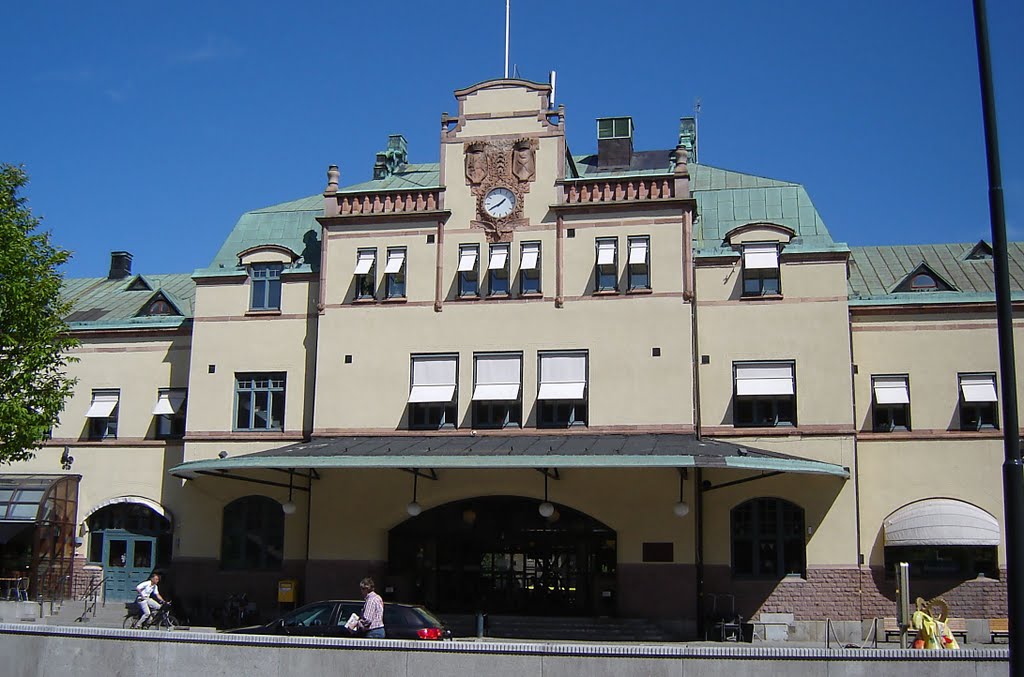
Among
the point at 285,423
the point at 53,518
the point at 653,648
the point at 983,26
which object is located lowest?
the point at 653,648

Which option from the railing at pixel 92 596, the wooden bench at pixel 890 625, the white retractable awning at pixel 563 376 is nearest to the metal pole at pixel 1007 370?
the wooden bench at pixel 890 625

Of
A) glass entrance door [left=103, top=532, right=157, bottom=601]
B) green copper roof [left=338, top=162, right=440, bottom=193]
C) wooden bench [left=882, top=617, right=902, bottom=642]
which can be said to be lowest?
wooden bench [left=882, top=617, right=902, bottom=642]

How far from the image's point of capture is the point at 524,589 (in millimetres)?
32344

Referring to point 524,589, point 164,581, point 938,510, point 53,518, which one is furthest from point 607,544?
point 53,518

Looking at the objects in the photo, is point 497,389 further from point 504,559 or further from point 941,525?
point 941,525

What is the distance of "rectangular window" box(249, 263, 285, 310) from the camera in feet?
116

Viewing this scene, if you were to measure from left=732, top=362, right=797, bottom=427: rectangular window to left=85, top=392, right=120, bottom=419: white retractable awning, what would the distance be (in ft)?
64.9

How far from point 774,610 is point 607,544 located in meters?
4.87

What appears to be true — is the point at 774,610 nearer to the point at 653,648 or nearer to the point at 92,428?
the point at 653,648

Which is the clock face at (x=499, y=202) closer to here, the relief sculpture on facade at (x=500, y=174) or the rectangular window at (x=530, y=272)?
the relief sculpture on facade at (x=500, y=174)

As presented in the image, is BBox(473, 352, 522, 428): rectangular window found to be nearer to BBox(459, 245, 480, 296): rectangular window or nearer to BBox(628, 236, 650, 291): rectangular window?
BBox(459, 245, 480, 296): rectangular window

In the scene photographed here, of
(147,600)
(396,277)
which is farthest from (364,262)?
(147,600)

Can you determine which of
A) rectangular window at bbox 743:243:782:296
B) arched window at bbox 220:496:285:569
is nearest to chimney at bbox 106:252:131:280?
arched window at bbox 220:496:285:569

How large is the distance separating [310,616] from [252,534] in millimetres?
12136
